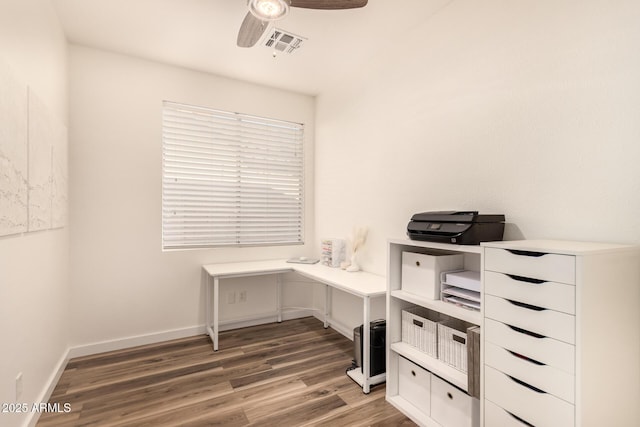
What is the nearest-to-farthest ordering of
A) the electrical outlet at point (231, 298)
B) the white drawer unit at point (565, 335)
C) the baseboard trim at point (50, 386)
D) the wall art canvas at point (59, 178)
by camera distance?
the white drawer unit at point (565, 335) → the baseboard trim at point (50, 386) → the wall art canvas at point (59, 178) → the electrical outlet at point (231, 298)

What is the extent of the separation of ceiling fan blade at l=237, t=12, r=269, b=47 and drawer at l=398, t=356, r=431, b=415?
2.37 metres

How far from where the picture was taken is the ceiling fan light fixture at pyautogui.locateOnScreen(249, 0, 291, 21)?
5.65 feet

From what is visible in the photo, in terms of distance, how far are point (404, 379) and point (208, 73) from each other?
10.9 ft

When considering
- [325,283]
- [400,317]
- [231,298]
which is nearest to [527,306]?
[400,317]

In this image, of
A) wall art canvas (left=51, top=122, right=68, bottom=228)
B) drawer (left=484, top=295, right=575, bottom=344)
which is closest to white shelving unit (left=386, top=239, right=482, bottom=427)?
drawer (left=484, top=295, right=575, bottom=344)

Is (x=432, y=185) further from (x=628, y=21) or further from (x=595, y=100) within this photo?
(x=628, y=21)

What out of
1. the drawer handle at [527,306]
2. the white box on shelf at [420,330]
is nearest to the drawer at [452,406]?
the white box on shelf at [420,330]

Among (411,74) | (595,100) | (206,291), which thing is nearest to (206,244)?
(206,291)

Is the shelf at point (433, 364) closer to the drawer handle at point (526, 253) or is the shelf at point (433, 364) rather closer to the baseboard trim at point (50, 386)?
the drawer handle at point (526, 253)

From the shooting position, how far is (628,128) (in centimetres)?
137

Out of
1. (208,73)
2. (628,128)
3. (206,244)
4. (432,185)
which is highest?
(208,73)

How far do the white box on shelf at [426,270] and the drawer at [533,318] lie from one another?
1.39 feet

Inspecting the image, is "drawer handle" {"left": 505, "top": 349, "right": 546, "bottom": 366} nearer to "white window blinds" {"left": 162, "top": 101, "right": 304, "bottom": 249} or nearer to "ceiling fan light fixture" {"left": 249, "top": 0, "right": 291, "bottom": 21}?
"ceiling fan light fixture" {"left": 249, "top": 0, "right": 291, "bottom": 21}

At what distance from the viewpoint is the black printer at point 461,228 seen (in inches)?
65.2
